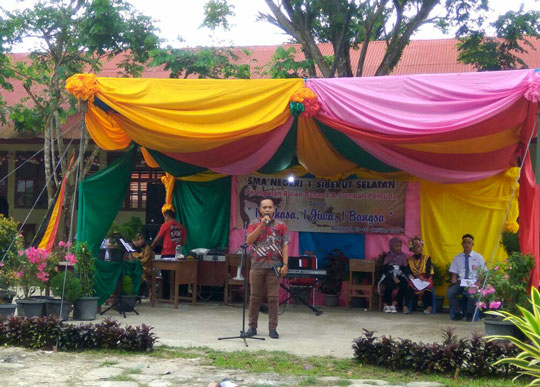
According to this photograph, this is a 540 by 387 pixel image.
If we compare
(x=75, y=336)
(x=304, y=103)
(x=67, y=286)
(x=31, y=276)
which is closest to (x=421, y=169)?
(x=304, y=103)

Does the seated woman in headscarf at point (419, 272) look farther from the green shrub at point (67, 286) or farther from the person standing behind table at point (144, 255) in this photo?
the green shrub at point (67, 286)

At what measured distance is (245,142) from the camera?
8.91 m

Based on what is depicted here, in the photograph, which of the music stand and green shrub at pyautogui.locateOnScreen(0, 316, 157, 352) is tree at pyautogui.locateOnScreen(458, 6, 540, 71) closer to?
the music stand

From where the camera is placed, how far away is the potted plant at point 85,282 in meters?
8.68

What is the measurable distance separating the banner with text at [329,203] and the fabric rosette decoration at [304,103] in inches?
150

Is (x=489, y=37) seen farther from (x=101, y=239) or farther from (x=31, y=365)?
(x=31, y=365)

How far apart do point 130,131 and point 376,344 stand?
410 centimetres

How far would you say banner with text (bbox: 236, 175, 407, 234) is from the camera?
11297mm

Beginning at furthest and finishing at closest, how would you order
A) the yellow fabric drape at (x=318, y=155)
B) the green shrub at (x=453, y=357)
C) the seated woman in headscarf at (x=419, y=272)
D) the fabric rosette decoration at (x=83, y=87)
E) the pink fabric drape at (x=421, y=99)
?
the seated woman in headscarf at (x=419, y=272) < the yellow fabric drape at (x=318, y=155) < the fabric rosette decoration at (x=83, y=87) < the pink fabric drape at (x=421, y=99) < the green shrub at (x=453, y=357)

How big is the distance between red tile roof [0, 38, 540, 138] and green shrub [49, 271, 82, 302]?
25.0ft

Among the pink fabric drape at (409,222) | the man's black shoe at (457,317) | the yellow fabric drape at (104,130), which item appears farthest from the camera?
the pink fabric drape at (409,222)

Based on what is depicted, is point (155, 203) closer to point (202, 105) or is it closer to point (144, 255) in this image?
point (144, 255)

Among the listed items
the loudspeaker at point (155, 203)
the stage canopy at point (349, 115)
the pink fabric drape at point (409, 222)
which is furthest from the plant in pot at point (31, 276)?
Result: the pink fabric drape at point (409, 222)

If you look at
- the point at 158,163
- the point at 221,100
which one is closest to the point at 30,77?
Result: the point at 158,163
